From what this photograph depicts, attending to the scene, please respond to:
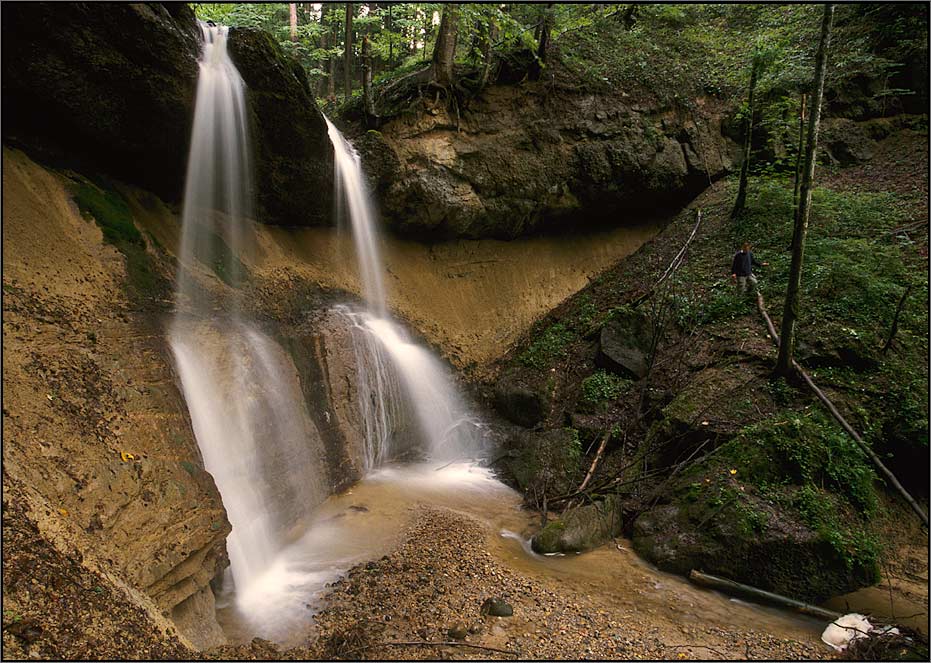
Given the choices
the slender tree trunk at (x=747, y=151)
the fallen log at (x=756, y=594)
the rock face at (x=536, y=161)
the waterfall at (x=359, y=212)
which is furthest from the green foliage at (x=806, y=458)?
the rock face at (x=536, y=161)

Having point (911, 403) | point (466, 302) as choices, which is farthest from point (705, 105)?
point (911, 403)

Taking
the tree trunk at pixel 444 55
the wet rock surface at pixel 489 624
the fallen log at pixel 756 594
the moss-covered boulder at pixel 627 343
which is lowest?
the fallen log at pixel 756 594

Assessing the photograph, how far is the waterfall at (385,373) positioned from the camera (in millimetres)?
9703

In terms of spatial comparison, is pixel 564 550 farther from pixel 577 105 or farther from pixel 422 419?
pixel 577 105

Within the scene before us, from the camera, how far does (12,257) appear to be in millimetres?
6113

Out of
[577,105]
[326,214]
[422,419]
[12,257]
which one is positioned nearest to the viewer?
[12,257]

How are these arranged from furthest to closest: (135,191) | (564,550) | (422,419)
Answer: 1. (422,419)
2. (135,191)
3. (564,550)

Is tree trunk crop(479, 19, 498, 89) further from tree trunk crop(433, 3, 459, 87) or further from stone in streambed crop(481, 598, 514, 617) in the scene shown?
stone in streambed crop(481, 598, 514, 617)

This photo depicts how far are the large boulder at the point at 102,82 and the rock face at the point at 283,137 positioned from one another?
42.3 inches

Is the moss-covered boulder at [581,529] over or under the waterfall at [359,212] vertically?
under

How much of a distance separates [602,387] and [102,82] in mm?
9565

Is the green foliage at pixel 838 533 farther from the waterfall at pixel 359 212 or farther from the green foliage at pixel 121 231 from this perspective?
the green foliage at pixel 121 231

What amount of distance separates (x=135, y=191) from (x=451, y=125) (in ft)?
24.2

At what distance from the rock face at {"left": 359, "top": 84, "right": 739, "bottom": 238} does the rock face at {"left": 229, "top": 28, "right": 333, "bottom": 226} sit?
1612mm
